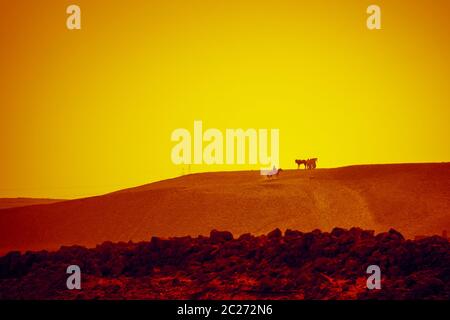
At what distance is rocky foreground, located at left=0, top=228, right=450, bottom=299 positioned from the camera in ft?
47.3

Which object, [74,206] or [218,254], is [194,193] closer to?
[74,206]

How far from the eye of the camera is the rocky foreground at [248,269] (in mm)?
14430

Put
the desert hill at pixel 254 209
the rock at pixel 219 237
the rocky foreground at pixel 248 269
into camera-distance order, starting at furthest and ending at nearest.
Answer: the desert hill at pixel 254 209 < the rock at pixel 219 237 < the rocky foreground at pixel 248 269

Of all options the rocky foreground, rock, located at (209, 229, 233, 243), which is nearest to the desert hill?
rock, located at (209, 229, 233, 243)

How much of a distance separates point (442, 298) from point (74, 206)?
22828 mm

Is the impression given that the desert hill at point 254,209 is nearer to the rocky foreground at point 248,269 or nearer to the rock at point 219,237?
the rock at point 219,237

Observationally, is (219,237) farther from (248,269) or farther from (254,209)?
(254,209)

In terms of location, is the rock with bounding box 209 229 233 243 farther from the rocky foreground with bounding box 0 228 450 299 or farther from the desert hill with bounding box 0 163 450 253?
the desert hill with bounding box 0 163 450 253

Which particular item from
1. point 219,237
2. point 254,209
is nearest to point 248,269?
point 219,237

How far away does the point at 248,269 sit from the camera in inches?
609

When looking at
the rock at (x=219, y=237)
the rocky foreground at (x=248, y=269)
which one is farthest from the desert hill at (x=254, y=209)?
the rocky foreground at (x=248, y=269)

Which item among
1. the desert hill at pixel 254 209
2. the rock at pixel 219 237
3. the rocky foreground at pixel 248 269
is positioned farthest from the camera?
the desert hill at pixel 254 209

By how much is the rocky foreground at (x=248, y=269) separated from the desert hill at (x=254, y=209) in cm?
942
